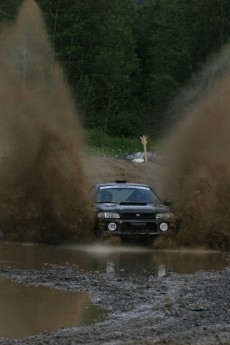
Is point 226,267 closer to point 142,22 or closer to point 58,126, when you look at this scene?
point 58,126

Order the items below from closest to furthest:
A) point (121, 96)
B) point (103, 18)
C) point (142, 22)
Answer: point (103, 18)
point (121, 96)
point (142, 22)

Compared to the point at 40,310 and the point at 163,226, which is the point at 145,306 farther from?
the point at 163,226

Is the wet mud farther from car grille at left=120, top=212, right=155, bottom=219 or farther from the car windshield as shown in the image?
the car windshield

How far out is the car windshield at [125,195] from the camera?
21.7 meters

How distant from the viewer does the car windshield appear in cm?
2169

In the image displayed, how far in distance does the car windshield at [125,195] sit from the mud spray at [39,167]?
0.47 metres

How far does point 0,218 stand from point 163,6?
155 feet

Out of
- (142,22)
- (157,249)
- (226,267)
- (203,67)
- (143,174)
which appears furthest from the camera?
(142,22)

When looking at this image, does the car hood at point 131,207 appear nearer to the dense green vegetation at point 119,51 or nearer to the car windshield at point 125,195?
the car windshield at point 125,195

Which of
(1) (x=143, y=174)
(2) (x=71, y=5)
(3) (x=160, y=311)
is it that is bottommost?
(1) (x=143, y=174)

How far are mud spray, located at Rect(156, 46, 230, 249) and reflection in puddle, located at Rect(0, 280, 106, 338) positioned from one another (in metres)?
8.05

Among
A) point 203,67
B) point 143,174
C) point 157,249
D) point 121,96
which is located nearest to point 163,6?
point 121,96

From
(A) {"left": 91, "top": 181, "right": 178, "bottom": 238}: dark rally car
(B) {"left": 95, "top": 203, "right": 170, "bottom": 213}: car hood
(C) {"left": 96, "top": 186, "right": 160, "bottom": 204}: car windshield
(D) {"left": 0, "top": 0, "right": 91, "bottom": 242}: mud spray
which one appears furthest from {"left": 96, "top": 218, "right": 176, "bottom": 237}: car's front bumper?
(C) {"left": 96, "top": 186, "right": 160, "bottom": 204}: car windshield

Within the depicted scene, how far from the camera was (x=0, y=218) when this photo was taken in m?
23.0
